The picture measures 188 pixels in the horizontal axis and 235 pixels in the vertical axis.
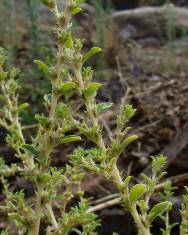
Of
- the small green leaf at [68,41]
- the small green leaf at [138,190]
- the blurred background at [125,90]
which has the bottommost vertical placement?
the blurred background at [125,90]

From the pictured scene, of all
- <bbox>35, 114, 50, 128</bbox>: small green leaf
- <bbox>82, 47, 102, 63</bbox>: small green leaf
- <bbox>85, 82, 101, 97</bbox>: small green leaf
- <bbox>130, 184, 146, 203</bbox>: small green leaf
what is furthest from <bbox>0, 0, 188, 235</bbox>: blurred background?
<bbox>130, 184, 146, 203</bbox>: small green leaf

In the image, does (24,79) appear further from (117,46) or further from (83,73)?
(83,73)

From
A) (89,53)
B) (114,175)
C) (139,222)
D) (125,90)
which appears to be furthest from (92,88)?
(125,90)

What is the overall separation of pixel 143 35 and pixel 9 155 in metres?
5.89

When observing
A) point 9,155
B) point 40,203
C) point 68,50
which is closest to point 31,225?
point 40,203

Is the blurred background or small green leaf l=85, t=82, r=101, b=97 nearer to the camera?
small green leaf l=85, t=82, r=101, b=97

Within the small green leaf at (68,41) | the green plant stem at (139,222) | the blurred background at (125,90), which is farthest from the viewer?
the blurred background at (125,90)

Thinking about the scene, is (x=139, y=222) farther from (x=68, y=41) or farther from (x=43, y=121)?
(x=68, y=41)

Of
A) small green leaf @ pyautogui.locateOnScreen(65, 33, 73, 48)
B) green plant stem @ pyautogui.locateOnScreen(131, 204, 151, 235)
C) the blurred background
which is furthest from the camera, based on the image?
the blurred background

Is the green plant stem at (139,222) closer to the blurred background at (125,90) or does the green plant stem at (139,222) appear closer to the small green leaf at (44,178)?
the small green leaf at (44,178)

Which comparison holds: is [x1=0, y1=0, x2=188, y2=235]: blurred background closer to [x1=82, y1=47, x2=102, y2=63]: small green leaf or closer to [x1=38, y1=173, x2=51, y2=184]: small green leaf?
[x1=82, y1=47, x2=102, y2=63]: small green leaf

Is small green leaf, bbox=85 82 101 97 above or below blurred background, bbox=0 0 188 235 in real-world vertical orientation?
above

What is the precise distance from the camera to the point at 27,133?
12.2 ft

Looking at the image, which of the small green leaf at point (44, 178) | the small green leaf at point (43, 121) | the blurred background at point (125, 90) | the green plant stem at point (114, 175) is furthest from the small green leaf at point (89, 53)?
the blurred background at point (125, 90)
